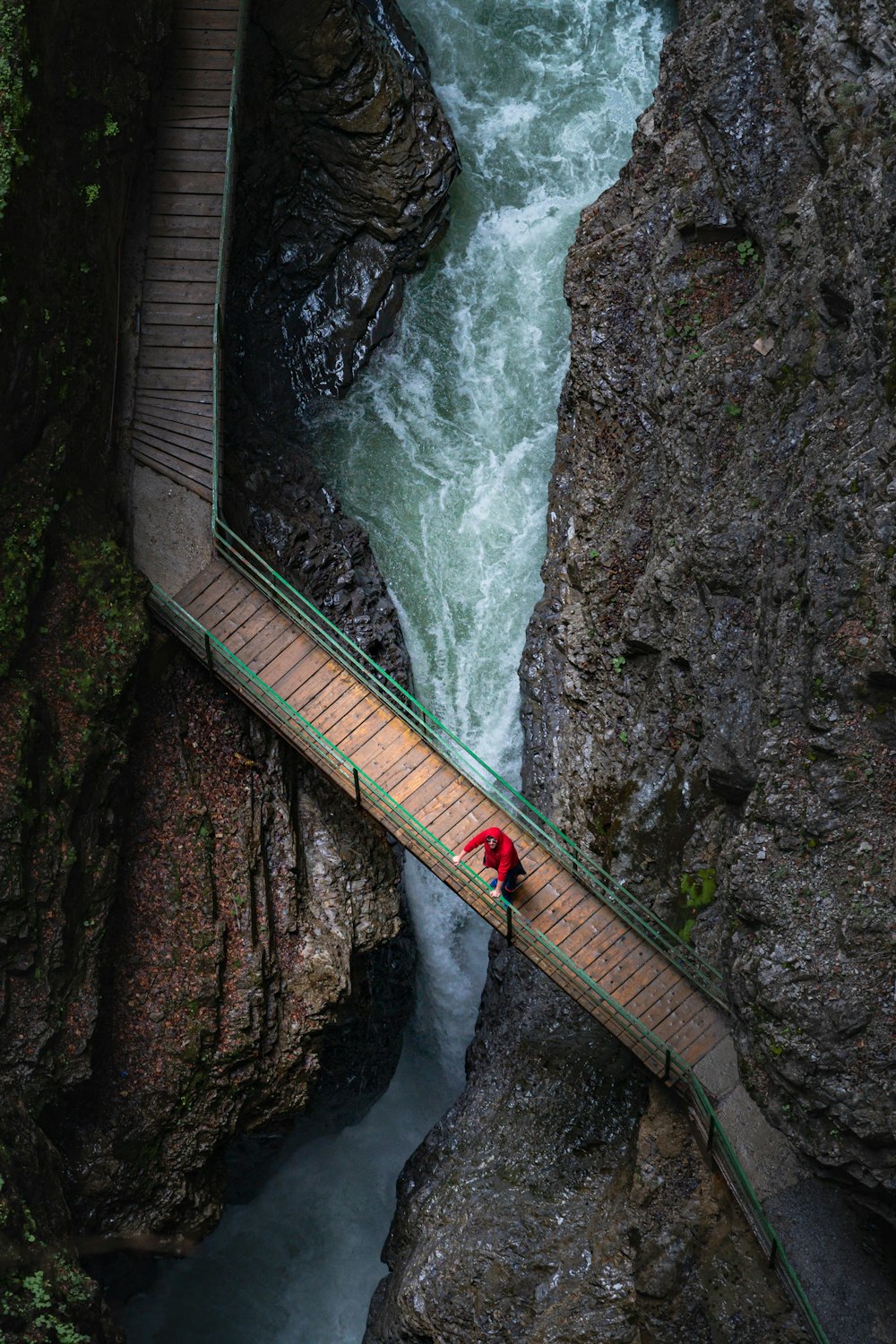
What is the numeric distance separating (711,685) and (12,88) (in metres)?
9.37

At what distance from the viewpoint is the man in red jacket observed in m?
14.5

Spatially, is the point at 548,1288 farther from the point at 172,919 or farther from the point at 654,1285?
the point at 172,919

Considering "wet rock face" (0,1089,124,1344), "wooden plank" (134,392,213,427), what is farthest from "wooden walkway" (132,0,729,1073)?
"wet rock face" (0,1089,124,1344)

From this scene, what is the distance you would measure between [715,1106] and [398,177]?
42.9 feet

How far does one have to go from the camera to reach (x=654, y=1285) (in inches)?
536

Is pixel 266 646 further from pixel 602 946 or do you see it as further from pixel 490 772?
pixel 602 946

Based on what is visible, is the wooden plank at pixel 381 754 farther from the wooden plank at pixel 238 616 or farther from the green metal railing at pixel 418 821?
the wooden plank at pixel 238 616

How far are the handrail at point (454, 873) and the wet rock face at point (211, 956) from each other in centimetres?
61

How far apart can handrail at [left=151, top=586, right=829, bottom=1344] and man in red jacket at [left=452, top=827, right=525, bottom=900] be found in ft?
0.63

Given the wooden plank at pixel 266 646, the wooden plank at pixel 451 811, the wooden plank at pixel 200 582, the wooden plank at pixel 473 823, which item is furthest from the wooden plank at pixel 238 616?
the wooden plank at pixel 473 823

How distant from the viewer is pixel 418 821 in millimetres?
15508

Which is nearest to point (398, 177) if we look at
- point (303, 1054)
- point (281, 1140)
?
point (303, 1054)

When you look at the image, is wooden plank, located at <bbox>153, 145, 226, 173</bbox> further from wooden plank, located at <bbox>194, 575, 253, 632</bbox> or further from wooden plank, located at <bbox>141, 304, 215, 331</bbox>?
wooden plank, located at <bbox>194, 575, 253, 632</bbox>

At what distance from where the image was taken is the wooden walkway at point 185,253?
53.1ft
